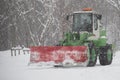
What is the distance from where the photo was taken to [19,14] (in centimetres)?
4534

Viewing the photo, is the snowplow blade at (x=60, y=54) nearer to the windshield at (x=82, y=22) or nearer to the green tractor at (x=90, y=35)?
the green tractor at (x=90, y=35)

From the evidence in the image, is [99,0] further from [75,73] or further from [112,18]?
[75,73]

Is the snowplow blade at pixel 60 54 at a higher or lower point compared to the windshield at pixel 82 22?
lower

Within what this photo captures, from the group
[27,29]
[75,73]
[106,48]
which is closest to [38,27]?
[27,29]

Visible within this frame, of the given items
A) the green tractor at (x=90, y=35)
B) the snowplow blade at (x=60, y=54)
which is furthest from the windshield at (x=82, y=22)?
the snowplow blade at (x=60, y=54)

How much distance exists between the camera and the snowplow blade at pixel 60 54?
58.9ft

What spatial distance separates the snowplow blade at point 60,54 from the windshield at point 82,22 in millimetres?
2085

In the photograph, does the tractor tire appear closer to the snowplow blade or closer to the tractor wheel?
the tractor wheel

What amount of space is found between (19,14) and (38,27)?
15.0 feet

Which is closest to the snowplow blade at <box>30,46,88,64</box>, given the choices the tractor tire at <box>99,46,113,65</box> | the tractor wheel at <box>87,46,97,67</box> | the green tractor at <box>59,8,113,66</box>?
the tractor wheel at <box>87,46,97,67</box>

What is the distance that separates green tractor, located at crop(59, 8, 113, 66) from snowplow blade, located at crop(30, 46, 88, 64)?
2.24ft

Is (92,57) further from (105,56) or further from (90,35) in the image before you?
(105,56)

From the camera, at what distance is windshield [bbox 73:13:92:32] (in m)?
19.8

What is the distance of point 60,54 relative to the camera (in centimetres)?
1814
